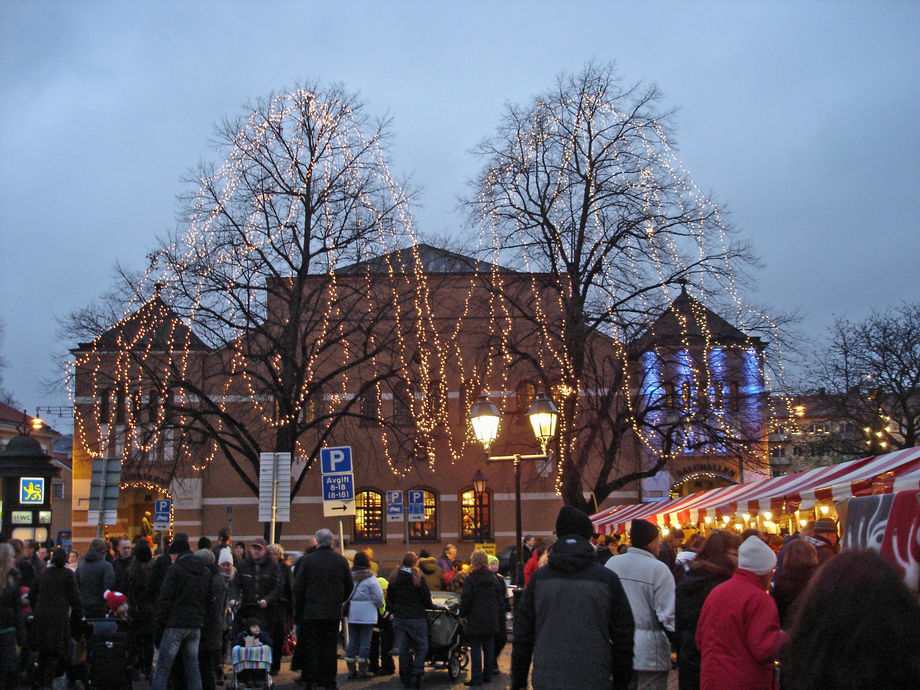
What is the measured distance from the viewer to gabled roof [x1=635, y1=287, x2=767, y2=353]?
3039 centimetres

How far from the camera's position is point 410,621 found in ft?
43.4

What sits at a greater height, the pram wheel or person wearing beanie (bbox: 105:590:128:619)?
person wearing beanie (bbox: 105:590:128:619)

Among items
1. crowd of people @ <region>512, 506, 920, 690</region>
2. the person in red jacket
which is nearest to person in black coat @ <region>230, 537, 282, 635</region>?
crowd of people @ <region>512, 506, 920, 690</region>

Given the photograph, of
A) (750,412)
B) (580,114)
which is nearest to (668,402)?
(750,412)

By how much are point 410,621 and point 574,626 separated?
798 centimetres

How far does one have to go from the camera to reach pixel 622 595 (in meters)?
5.79

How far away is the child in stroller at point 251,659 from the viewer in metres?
11.3

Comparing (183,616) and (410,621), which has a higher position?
(183,616)

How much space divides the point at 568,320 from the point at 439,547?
1368cm

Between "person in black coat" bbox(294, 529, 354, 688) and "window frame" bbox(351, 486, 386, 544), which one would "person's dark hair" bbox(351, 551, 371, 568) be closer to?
"person in black coat" bbox(294, 529, 354, 688)

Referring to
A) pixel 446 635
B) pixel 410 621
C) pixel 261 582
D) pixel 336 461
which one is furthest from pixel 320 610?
pixel 336 461

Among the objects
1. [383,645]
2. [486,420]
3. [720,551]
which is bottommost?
[383,645]

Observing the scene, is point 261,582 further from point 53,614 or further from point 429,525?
point 429,525

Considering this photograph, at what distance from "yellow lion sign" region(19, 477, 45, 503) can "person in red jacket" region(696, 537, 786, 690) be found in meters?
20.0
